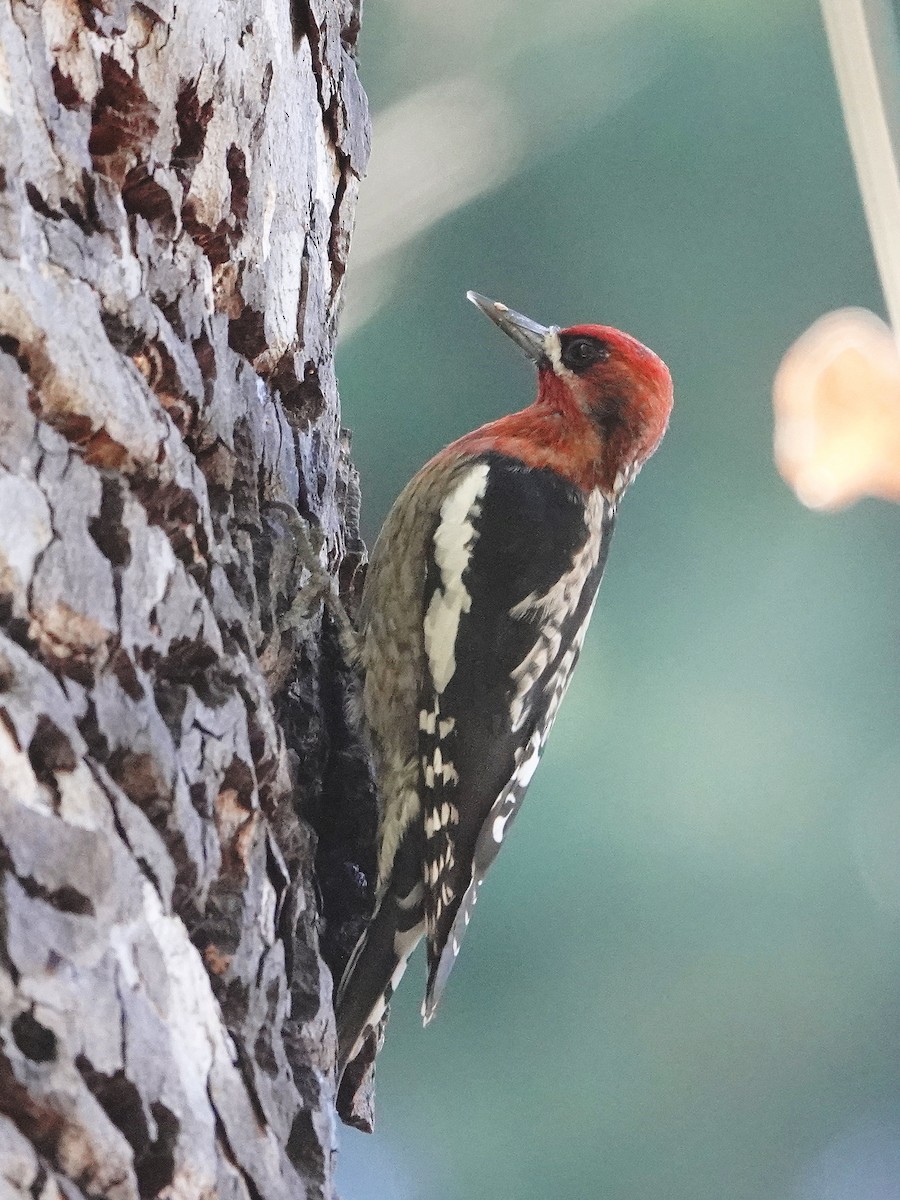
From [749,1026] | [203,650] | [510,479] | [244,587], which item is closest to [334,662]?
[510,479]

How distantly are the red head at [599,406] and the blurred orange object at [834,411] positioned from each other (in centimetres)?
102

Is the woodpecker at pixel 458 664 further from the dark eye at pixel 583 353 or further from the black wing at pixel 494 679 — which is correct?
the dark eye at pixel 583 353

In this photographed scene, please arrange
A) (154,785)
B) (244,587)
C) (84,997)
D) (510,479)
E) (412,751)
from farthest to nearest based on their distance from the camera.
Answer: (510,479), (412,751), (244,587), (154,785), (84,997)

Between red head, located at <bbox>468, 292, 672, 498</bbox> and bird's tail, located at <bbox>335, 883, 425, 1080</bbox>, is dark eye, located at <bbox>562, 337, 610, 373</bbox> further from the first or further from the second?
bird's tail, located at <bbox>335, 883, 425, 1080</bbox>

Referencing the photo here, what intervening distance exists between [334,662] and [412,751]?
158mm

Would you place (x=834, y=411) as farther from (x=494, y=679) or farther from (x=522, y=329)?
(x=494, y=679)

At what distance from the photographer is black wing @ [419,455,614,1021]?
1.50 m

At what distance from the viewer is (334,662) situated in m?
1.60

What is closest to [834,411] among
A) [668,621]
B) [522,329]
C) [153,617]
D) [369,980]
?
[668,621]

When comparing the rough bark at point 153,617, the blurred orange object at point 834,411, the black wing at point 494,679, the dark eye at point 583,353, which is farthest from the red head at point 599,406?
the blurred orange object at point 834,411

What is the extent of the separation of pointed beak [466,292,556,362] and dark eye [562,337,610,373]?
0.14 feet

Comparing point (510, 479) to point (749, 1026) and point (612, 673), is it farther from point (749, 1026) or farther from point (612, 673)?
point (749, 1026)

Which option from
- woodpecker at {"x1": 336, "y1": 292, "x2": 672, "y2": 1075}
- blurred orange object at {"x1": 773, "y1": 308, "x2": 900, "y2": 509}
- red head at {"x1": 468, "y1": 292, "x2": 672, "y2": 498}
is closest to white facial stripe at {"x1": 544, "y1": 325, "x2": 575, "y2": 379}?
red head at {"x1": 468, "y1": 292, "x2": 672, "y2": 498}

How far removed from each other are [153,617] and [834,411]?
7.63ft
